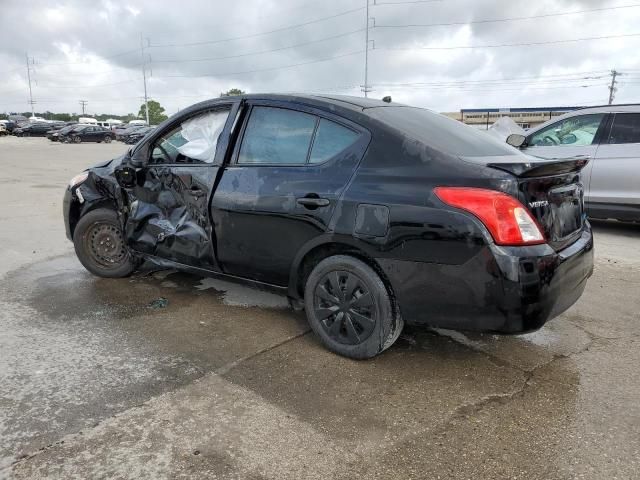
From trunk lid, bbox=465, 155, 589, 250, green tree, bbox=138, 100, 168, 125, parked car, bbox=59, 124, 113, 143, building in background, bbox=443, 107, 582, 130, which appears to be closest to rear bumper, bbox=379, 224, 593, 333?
trunk lid, bbox=465, 155, 589, 250

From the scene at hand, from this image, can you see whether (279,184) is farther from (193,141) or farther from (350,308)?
(193,141)

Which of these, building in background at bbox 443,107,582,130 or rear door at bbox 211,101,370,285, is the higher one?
building in background at bbox 443,107,582,130

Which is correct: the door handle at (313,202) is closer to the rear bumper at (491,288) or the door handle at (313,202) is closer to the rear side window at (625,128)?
the rear bumper at (491,288)

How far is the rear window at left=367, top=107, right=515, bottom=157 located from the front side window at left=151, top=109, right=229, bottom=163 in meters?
A: 1.26

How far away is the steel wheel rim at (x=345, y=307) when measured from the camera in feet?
10.4

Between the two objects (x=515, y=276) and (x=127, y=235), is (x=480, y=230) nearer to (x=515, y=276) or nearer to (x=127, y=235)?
(x=515, y=276)

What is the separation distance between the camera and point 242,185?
366 centimetres

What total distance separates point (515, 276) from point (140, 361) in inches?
90.1

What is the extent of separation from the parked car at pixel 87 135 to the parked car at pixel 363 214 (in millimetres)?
40918

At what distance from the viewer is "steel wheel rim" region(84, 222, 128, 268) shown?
4.82 metres

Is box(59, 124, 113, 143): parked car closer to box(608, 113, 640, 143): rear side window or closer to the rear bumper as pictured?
box(608, 113, 640, 143): rear side window

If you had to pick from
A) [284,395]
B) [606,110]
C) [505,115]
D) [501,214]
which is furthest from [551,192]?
[505,115]

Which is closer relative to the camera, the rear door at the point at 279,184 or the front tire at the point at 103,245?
the rear door at the point at 279,184

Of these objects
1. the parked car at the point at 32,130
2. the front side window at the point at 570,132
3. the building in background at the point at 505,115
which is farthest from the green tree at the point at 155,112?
the front side window at the point at 570,132
